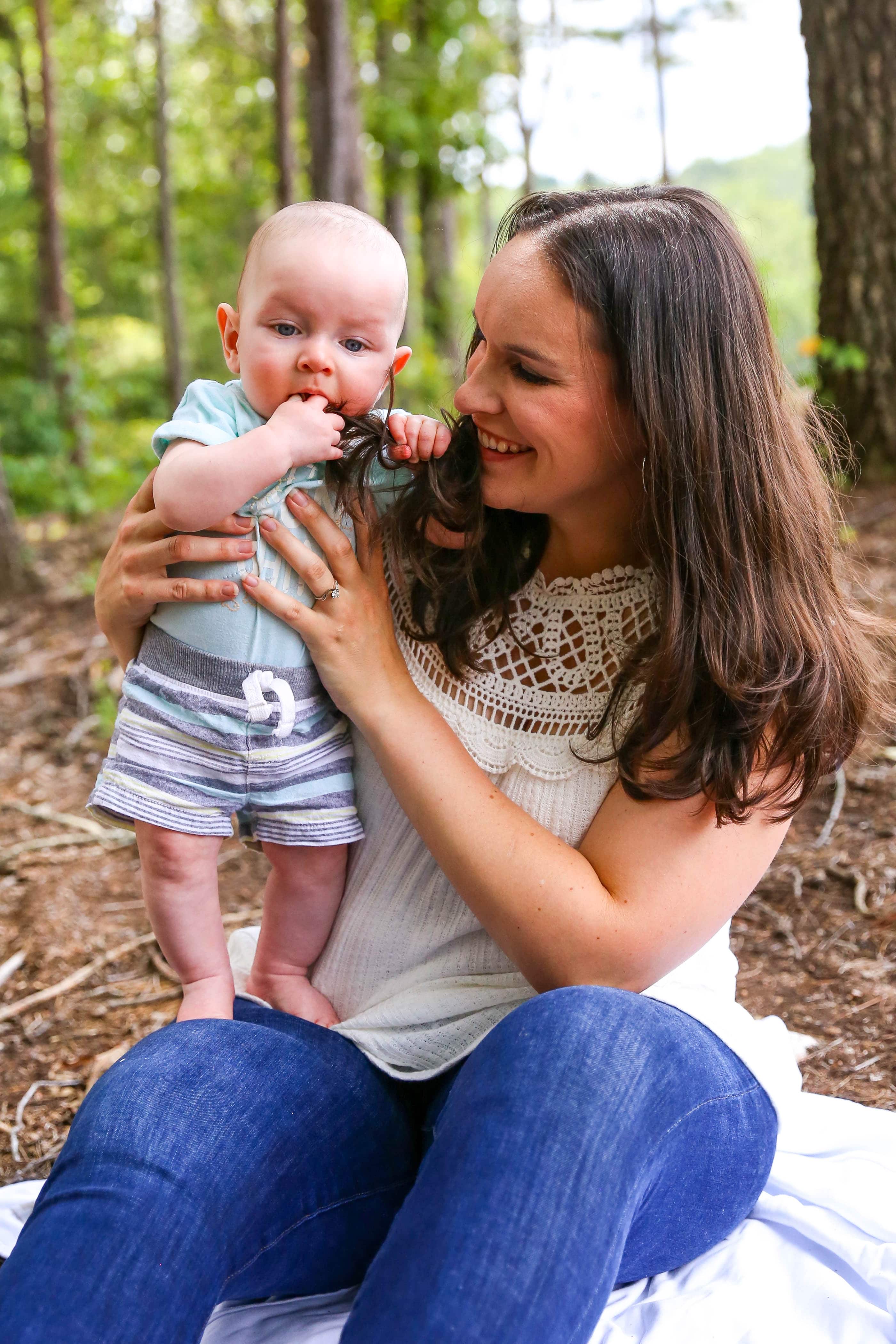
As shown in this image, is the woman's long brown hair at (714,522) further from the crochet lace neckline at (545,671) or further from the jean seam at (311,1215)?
the jean seam at (311,1215)

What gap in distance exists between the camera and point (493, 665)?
172 cm

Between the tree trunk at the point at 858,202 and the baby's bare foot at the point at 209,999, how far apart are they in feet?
12.5

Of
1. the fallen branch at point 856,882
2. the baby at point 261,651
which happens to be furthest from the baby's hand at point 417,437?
the fallen branch at point 856,882

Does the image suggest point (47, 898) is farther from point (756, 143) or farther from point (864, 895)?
point (756, 143)

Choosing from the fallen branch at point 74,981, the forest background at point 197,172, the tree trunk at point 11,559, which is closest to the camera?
the fallen branch at point 74,981

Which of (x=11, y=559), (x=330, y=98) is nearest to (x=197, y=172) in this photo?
(x=330, y=98)

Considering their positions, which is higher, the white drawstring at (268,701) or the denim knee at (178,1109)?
the white drawstring at (268,701)

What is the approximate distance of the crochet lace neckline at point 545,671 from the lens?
64.8 inches

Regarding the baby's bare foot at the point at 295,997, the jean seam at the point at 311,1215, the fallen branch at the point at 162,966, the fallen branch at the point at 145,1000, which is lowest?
the fallen branch at the point at 162,966

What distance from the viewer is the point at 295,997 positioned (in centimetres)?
175

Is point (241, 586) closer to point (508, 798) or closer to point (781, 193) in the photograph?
point (508, 798)

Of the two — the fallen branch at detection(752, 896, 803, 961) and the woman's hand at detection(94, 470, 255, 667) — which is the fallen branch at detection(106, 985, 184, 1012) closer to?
the woman's hand at detection(94, 470, 255, 667)

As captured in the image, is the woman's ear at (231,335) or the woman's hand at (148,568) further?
the woman's ear at (231,335)

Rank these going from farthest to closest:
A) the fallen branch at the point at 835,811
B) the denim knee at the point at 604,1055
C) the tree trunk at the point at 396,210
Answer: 1. the tree trunk at the point at 396,210
2. the fallen branch at the point at 835,811
3. the denim knee at the point at 604,1055
